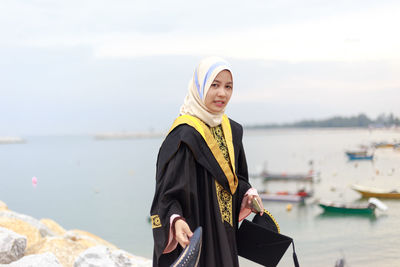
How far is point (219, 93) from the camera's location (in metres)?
1.67

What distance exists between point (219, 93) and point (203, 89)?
2.7 inches

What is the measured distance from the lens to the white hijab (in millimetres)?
1665

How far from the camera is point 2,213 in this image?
477 centimetres

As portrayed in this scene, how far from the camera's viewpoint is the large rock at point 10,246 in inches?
125

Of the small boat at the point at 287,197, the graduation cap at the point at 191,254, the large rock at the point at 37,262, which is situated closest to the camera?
the graduation cap at the point at 191,254

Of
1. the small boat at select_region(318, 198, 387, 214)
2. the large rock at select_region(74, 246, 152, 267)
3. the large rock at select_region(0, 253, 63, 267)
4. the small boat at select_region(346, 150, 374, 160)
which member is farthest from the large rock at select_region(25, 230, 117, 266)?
the small boat at select_region(346, 150, 374, 160)

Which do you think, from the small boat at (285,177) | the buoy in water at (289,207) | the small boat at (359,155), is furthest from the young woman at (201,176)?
the small boat at (359,155)

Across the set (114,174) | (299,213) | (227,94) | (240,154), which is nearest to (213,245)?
(240,154)

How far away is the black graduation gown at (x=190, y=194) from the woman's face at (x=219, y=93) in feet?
0.45

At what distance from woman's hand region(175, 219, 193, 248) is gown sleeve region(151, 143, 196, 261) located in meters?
0.04

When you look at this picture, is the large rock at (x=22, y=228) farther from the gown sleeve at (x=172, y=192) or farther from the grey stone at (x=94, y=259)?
the gown sleeve at (x=172, y=192)

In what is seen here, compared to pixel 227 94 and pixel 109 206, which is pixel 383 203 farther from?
pixel 109 206

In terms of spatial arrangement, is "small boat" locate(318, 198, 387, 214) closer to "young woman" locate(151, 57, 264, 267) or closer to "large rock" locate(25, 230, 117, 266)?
"large rock" locate(25, 230, 117, 266)

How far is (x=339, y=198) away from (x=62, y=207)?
13.3 metres
